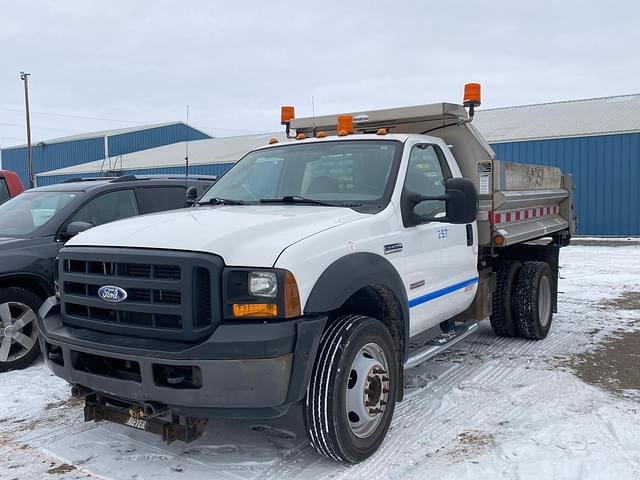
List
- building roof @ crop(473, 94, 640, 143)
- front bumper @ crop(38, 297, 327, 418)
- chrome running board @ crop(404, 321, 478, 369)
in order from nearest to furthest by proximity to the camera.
Result: front bumper @ crop(38, 297, 327, 418) < chrome running board @ crop(404, 321, 478, 369) < building roof @ crop(473, 94, 640, 143)

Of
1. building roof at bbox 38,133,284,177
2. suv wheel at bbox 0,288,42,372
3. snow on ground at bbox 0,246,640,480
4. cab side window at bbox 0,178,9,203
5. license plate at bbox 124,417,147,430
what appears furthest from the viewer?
building roof at bbox 38,133,284,177

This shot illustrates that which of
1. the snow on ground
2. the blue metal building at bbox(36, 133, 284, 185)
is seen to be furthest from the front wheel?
the blue metal building at bbox(36, 133, 284, 185)

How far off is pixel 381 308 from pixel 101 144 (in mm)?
41525

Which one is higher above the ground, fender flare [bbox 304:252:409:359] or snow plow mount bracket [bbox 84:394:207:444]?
fender flare [bbox 304:252:409:359]

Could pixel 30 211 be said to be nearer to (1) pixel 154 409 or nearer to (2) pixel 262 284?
(1) pixel 154 409

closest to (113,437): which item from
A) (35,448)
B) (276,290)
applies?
(35,448)

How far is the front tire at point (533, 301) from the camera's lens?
6562 mm

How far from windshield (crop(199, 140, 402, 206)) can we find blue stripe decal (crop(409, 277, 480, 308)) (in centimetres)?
78

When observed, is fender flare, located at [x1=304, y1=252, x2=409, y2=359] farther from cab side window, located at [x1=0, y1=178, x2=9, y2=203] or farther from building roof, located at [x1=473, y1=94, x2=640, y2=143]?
building roof, located at [x1=473, y1=94, x2=640, y2=143]

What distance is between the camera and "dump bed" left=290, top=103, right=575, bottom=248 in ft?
18.1

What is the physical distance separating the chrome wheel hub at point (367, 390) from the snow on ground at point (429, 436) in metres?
0.23

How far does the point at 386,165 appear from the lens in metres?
4.44

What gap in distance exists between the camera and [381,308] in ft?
13.4

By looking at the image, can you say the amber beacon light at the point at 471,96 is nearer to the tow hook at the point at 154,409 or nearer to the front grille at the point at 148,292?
the front grille at the point at 148,292
